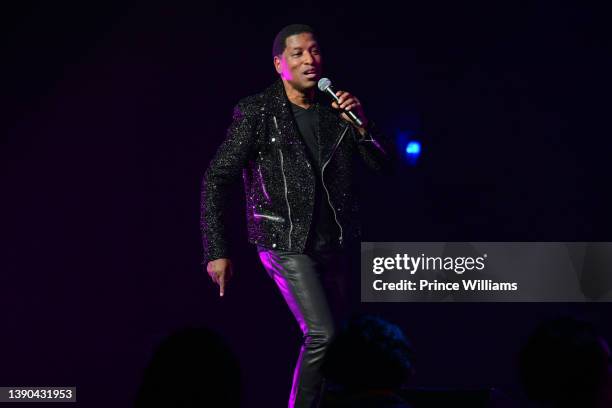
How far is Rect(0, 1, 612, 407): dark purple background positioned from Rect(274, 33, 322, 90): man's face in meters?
0.90

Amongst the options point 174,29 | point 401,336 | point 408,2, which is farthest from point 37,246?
point 401,336

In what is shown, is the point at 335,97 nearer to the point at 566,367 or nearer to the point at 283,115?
the point at 283,115

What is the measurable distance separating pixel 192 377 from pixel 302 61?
2099 millimetres

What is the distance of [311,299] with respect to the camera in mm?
3314

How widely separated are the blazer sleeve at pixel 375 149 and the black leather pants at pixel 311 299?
16.1 inches

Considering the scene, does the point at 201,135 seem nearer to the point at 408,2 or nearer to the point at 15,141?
the point at 15,141

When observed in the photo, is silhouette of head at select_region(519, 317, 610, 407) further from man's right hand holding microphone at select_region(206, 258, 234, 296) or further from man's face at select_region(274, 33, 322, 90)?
man's face at select_region(274, 33, 322, 90)

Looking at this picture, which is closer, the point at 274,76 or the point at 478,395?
the point at 478,395

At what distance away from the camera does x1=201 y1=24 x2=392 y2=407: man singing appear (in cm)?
341

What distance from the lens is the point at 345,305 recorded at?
352 centimetres

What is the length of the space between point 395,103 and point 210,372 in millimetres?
3047

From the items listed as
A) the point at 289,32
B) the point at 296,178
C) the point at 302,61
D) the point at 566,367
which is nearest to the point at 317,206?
the point at 296,178

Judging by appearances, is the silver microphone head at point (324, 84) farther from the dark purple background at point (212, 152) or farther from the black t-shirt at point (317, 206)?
the dark purple background at point (212, 152)

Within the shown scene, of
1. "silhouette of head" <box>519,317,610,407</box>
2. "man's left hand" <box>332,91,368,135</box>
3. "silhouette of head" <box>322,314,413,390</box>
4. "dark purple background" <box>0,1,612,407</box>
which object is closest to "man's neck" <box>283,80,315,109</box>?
"man's left hand" <box>332,91,368,135</box>
